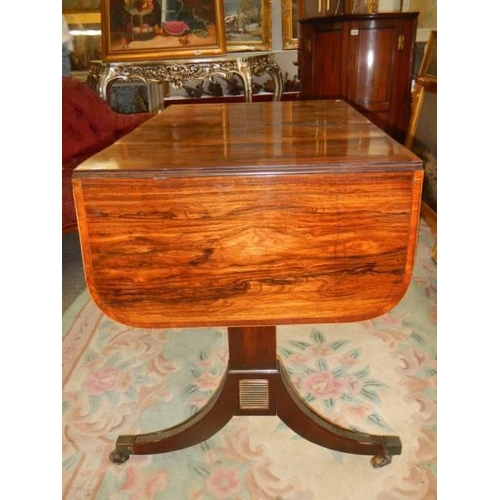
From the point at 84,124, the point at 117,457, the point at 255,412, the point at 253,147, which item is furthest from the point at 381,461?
the point at 84,124

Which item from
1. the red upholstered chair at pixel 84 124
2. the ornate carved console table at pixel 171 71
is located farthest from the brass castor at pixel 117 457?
the ornate carved console table at pixel 171 71

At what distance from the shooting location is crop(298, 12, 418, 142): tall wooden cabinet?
8.52ft

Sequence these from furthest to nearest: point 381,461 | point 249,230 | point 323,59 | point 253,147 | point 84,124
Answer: point 323,59 → point 84,124 → point 381,461 → point 253,147 → point 249,230

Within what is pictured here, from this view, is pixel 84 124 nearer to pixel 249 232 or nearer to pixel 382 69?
pixel 382 69

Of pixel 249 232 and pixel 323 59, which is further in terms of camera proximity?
pixel 323 59

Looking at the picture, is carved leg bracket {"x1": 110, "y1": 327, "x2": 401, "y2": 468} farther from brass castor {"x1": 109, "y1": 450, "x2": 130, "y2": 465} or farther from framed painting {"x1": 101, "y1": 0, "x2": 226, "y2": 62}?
framed painting {"x1": 101, "y1": 0, "x2": 226, "y2": 62}

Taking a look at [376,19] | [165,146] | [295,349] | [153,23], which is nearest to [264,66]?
[153,23]

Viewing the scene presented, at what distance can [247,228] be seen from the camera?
88 cm

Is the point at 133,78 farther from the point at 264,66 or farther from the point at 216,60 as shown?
the point at 264,66

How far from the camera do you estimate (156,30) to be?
3441mm

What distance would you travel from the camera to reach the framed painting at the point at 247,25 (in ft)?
12.2

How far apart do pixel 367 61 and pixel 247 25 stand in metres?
1.48

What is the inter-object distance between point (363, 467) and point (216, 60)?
115 inches

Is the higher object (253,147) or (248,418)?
(253,147)
